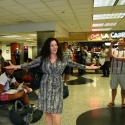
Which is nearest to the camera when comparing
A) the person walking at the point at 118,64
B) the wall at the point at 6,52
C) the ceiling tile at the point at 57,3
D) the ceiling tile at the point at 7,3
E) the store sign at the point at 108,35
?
the person walking at the point at 118,64

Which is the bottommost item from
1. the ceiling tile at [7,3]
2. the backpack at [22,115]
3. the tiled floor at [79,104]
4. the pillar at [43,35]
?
the tiled floor at [79,104]

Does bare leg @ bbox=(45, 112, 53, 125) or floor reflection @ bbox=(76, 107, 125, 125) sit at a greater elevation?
bare leg @ bbox=(45, 112, 53, 125)

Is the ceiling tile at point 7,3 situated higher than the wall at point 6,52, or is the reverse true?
the ceiling tile at point 7,3

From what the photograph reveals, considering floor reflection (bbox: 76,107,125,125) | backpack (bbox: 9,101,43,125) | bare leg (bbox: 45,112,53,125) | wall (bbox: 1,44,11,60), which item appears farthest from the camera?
wall (bbox: 1,44,11,60)

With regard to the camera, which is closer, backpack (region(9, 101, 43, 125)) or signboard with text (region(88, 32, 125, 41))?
backpack (region(9, 101, 43, 125))

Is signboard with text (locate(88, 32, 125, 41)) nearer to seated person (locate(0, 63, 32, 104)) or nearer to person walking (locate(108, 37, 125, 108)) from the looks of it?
person walking (locate(108, 37, 125, 108))

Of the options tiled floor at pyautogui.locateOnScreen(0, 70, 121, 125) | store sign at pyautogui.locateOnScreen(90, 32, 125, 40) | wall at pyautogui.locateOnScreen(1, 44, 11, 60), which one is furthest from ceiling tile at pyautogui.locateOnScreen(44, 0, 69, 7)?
wall at pyautogui.locateOnScreen(1, 44, 11, 60)

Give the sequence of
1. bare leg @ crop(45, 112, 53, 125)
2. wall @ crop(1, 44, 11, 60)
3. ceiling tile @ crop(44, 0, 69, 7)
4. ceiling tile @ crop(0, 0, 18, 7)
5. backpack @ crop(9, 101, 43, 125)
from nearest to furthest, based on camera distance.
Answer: bare leg @ crop(45, 112, 53, 125) → backpack @ crop(9, 101, 43, 125) → ceiling tile @ crop(0, 0, 18, 7) → ceiling tile @ crop(44, 0, 69, 7) → wall @ crop(1, 44, 11, 60)

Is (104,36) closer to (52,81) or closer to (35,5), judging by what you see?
(35,5)

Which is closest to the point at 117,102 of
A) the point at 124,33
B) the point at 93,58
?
the point at 93,58

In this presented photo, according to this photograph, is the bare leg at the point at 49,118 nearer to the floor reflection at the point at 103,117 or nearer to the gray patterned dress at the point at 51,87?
the gray patterned dress at the point at 51,87

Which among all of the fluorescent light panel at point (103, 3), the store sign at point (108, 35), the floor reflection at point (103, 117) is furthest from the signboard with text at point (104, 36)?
the floor reflection at point (103, 117)

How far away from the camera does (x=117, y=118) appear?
10.3ft

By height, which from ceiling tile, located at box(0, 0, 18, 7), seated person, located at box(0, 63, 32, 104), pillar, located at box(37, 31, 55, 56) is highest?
ceiling tile, located at box(0, 0, 18, 7)
